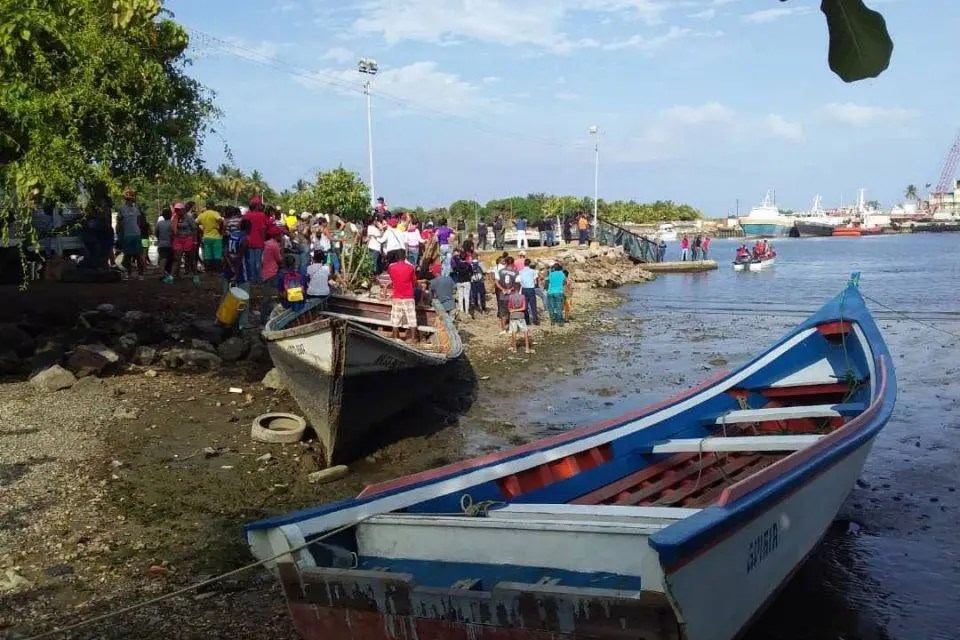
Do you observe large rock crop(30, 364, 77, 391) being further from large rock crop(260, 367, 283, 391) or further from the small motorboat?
the small motorboat

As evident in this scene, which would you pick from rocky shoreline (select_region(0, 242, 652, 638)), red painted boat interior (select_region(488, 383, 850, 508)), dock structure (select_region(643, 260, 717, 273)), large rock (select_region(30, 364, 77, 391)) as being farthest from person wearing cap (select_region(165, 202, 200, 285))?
dock structure (select_region(643, 260, 717, 273))

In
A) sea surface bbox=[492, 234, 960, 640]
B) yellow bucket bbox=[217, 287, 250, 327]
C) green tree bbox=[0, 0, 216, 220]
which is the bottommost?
sea surface bbox=[492, 234, 960, 640]

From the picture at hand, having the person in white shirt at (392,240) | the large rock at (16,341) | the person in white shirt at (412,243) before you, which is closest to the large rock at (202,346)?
the large rock at (16,341)

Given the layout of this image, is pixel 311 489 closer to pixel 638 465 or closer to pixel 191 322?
pixel 638 465

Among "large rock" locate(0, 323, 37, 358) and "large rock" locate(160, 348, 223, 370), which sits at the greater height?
"large rock" locate(0, 323, 37, 358)

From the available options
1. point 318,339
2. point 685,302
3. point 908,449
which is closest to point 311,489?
point 318,339

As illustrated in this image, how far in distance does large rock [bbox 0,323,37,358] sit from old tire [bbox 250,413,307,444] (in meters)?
4.14

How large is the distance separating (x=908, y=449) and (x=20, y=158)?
36.5 feet

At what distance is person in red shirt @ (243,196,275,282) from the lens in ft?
46.0

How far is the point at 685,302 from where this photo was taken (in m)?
29.5

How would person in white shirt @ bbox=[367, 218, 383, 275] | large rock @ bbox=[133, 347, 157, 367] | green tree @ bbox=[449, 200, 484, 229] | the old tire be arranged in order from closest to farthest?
1. the old tire
2. large rock @ bbox=[133, 347, 157, 367]
3. person in white shirt @ bbox=[367, 218, 383, 275]
4. green tree @ bbox=[449, 200, 484, 229]

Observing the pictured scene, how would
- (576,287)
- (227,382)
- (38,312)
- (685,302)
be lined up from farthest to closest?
(576,287), (685,302), (38,312), (227,382)

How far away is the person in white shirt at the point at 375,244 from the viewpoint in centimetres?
1811

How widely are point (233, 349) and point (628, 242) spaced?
34.0 metres
